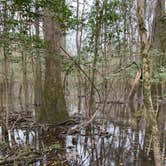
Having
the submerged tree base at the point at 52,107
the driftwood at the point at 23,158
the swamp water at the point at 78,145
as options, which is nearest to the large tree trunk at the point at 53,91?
the submerged tree base at the point at 52,107

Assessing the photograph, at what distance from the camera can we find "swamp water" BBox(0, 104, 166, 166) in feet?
18.0

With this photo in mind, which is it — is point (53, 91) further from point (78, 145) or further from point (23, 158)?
point (23, 158)

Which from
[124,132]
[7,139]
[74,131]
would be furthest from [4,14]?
[124,132]

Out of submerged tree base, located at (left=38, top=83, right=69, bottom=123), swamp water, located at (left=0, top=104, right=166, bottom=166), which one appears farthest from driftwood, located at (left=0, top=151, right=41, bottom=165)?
submerged tree base, located at (left=38, top=83, right=69, bottom=123)

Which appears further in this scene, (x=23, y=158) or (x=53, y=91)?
(x=53, y=91)

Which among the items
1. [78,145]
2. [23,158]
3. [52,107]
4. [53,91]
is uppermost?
[53,91]

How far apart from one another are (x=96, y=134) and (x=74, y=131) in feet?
1.99

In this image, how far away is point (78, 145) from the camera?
21.8 ft

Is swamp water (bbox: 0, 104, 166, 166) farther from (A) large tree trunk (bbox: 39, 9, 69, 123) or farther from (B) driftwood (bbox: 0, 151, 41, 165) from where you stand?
(A) large tree trunk (bbox: 39, 9, 69, 123)

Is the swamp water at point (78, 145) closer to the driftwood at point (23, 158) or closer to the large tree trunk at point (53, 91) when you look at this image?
the driftwood at point (23, 158)

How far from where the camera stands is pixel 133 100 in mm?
15672

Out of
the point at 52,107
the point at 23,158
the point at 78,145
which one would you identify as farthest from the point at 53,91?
the point at 23,158

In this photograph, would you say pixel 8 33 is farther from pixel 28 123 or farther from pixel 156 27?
pixel 156 27

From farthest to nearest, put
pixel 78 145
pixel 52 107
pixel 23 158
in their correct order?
pixel 52 107 → pixel 78 145 → pixel 23 158
